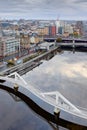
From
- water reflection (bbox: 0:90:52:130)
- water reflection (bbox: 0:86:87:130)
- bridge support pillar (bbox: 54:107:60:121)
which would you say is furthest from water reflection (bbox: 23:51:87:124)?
water reflection (bbox: 0:90:52:130)

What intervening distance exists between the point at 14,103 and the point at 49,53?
49.3ft

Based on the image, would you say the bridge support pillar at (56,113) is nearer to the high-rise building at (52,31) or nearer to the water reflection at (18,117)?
the water reflection at (18,117)

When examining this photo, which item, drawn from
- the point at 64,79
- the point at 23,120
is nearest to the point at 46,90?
the point at 64,79

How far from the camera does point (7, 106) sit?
9.29 metres

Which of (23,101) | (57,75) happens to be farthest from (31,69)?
(23,101)

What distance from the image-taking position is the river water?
26.0 ft

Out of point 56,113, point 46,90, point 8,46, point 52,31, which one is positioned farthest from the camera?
point 52,31

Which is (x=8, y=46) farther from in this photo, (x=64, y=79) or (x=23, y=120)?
(x=23, y=120)

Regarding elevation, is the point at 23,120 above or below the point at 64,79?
above

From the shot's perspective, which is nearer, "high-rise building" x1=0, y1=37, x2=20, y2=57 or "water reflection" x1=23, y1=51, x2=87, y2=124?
"water reflection" x1=23, y1=51, x2=87, y2=124

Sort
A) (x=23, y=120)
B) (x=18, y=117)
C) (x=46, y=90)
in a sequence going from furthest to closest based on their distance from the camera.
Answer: (x=46, y=90) < (x=18, y=117) < (x=23, y=120)

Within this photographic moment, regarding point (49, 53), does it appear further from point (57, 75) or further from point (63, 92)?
point (63, 92)

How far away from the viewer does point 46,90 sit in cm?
1166

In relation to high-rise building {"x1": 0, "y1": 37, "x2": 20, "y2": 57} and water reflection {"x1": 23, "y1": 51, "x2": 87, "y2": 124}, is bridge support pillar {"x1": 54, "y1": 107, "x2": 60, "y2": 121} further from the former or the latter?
high-rise building {"x1": 0, "y1": 37, "x2": 20, "y2": 57}
